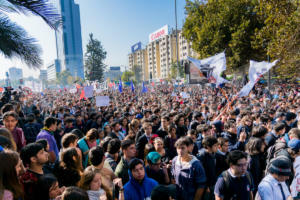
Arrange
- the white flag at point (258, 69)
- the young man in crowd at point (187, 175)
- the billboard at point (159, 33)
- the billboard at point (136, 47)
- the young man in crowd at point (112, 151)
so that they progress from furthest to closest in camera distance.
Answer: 1. the billboard at point (136, 47)
2. the billboard at point (159, 33)
3. the white flag at point (258, 69)
4. the young man in crowd at point (112, 151)
5. the young man in crowd at point (187, 175)

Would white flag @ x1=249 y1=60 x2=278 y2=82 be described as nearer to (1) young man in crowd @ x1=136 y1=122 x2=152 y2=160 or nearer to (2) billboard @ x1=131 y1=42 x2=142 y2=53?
(1) young man in crowd @ x1=136 y1=122 x2=152 y2=160

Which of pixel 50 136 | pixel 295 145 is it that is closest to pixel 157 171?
pixel 50 136

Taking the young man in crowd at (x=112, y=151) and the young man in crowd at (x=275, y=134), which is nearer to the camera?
the young man in crowd at (x=112, y=151)

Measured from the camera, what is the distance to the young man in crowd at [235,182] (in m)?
2.98

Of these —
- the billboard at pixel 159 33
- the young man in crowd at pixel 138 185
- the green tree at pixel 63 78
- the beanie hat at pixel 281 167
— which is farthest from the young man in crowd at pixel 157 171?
the green tree at pixel 63 78

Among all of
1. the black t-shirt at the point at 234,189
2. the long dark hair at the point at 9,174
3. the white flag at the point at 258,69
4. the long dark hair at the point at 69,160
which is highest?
the white flag at the point at 258,69

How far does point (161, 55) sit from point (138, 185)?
10264cm

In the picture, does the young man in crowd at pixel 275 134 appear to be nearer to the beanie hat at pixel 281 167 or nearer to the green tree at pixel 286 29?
the beanie hat at pixel 281 167

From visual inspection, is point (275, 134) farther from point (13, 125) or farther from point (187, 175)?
point (13, 125)

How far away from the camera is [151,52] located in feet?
362

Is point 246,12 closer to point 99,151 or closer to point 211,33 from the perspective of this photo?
point 211,33

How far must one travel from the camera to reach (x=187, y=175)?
3.32 m

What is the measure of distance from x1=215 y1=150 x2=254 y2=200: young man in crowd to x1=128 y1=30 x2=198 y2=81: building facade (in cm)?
7955

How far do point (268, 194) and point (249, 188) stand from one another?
0.39 metres
